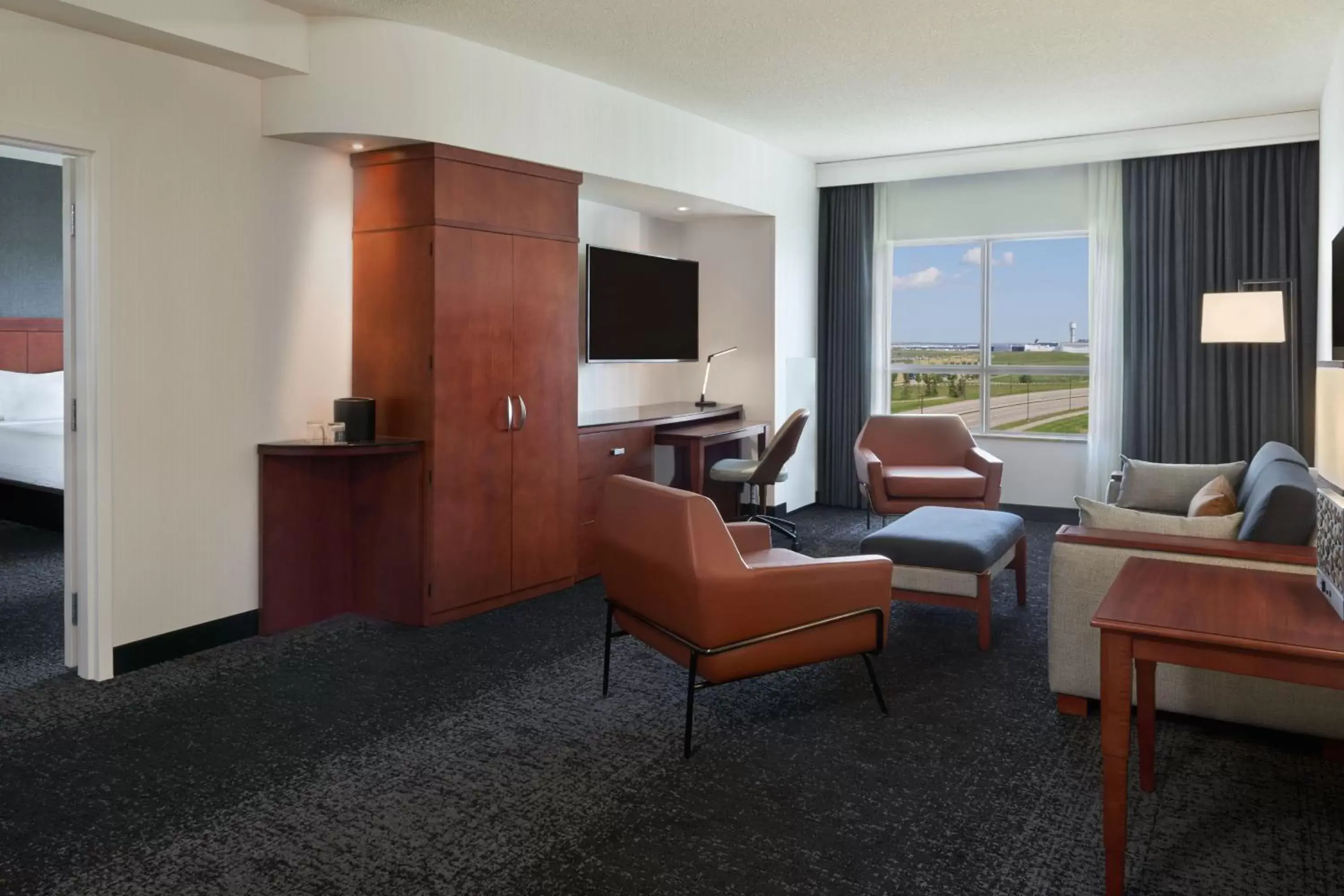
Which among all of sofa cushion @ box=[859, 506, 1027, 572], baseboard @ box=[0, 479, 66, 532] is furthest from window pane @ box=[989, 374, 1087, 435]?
baseboard @ box=[0, 479, 66, 532]

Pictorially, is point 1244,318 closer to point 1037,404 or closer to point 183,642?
point 1037,404

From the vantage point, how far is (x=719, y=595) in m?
2.96

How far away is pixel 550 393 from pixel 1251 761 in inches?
131

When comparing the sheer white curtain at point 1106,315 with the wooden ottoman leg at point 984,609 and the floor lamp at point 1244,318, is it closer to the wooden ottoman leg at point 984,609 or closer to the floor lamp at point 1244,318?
the floor lamp at point 1244,318

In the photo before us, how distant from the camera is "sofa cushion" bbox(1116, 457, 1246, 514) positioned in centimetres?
497

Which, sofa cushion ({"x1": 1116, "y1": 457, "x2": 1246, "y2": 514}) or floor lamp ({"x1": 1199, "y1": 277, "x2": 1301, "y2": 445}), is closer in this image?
sofa cushion ({"x1": 1116, "y1": 457, "x2": 1246, "y2": 514})

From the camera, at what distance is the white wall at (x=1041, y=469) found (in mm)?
7098

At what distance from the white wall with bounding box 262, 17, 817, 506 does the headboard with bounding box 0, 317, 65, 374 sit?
4.15 metres

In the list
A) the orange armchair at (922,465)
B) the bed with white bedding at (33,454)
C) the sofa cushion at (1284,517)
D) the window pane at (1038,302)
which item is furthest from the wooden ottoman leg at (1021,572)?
the bed with white bedding at (33,454)

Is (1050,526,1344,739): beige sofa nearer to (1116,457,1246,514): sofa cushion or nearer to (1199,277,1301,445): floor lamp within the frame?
(1116,457,1246,514): sofa cushion

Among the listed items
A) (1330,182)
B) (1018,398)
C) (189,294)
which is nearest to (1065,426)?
(1018,398)

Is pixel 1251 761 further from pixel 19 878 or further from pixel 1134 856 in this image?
pixel 19 878

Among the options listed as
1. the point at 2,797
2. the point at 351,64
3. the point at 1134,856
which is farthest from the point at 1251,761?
the point at 351,64

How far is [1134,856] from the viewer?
2.41 meters
